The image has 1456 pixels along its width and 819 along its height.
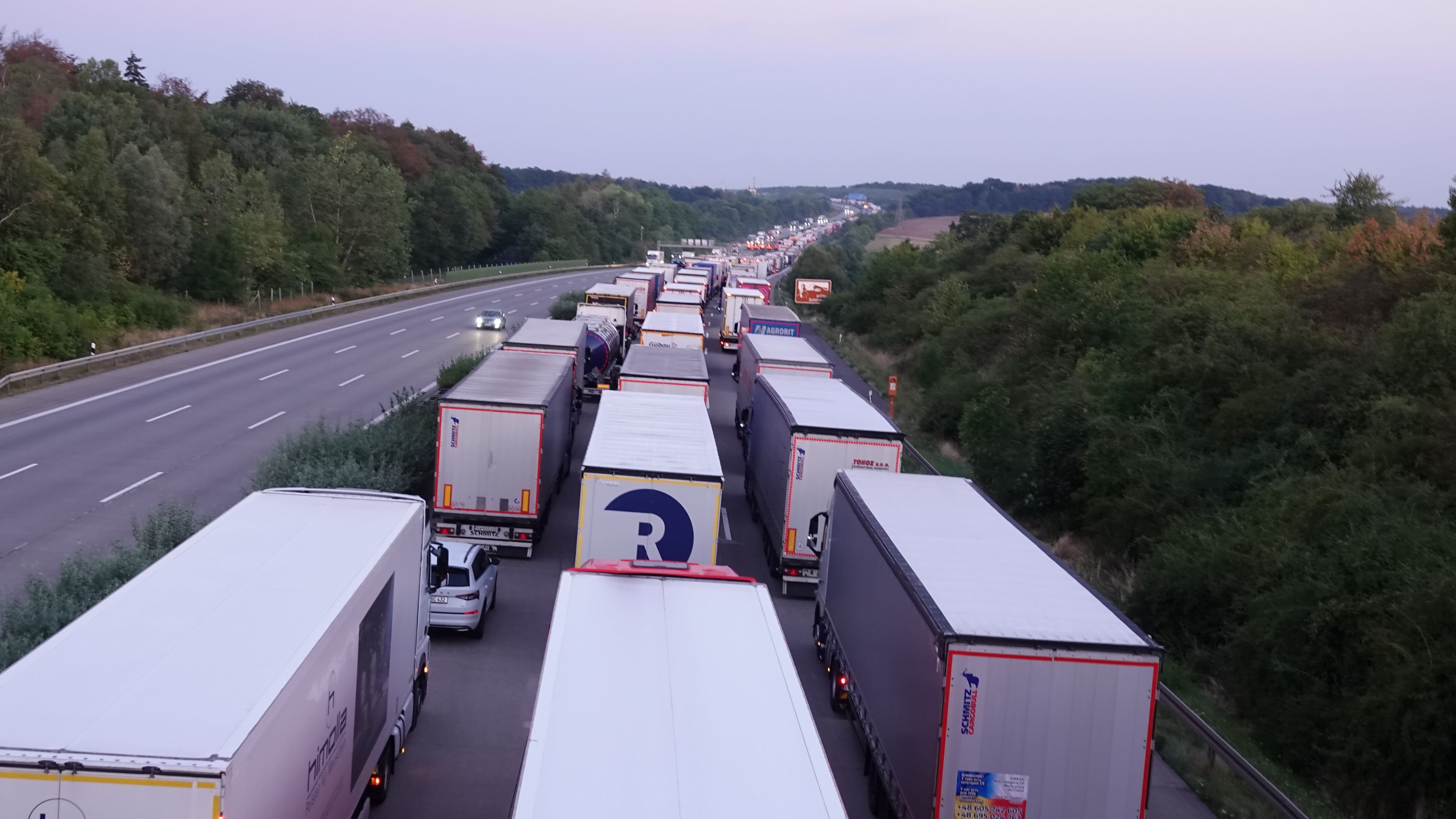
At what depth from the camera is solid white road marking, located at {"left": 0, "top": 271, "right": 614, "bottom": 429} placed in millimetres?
28578

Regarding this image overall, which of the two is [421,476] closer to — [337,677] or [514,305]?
[337,677]

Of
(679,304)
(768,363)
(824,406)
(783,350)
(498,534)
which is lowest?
(498,534)

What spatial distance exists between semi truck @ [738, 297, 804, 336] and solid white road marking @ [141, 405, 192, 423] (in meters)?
19.5

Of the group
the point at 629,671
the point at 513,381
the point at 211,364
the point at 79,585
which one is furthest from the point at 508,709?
the point at 211,364

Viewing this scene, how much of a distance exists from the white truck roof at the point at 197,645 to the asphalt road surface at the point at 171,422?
8311 millimetres

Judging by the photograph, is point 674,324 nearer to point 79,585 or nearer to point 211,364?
point 211,364

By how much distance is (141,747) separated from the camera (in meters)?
5.95

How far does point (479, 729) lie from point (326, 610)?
5.37 m

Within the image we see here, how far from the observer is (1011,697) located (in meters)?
8.97

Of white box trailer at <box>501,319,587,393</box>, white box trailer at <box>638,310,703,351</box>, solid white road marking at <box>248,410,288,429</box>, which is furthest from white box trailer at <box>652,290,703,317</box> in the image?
solid white road marking at <box>248,410,288,429</box>

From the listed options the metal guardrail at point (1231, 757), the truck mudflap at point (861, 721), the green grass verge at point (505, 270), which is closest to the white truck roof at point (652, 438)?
the truck mudflap at point (861, 721)

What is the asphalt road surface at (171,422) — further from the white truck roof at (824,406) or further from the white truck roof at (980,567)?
the white truck roof at (980,567)

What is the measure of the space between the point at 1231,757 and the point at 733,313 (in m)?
47.0

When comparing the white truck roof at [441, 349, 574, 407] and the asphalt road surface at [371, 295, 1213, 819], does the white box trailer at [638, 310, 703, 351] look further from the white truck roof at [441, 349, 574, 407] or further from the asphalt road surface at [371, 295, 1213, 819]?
the asphalt road surface at [371, 295, 1213, 819]
